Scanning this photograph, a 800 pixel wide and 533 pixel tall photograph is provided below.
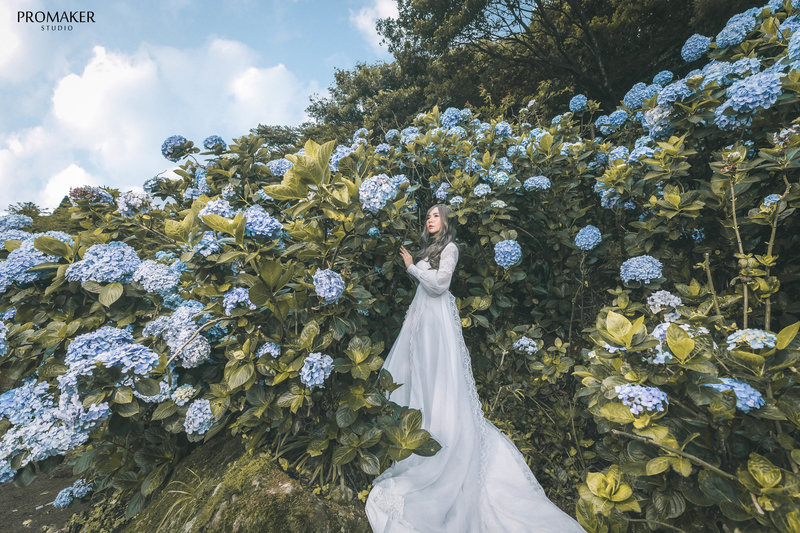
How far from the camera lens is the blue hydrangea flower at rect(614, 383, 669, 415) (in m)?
1.01

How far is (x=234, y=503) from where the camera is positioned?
1378 mm

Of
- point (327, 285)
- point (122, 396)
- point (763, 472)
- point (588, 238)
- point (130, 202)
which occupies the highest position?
point (130, 202)

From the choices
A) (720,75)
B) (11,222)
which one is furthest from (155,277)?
(720,75)

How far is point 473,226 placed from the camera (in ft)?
9.19

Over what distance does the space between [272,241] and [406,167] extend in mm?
1788

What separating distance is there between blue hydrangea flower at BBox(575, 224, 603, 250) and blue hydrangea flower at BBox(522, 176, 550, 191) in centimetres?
45

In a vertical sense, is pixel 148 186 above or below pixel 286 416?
above

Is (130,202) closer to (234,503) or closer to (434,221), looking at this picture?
(234,503)

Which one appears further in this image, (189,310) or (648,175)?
(648,175)

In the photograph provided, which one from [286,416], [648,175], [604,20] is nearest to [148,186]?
[286,416]

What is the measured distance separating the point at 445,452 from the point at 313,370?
3.93 ft

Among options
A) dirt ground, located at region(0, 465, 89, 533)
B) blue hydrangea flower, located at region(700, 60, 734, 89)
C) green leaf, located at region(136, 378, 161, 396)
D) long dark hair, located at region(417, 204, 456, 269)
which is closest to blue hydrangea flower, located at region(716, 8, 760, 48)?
blue hydrangea flower, located at region(700, 60, 734, 89)

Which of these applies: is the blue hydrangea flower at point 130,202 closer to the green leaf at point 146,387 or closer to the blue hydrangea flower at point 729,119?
the green leaf at point 146,387

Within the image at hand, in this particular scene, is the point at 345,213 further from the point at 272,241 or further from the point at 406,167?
the point at 406,167
